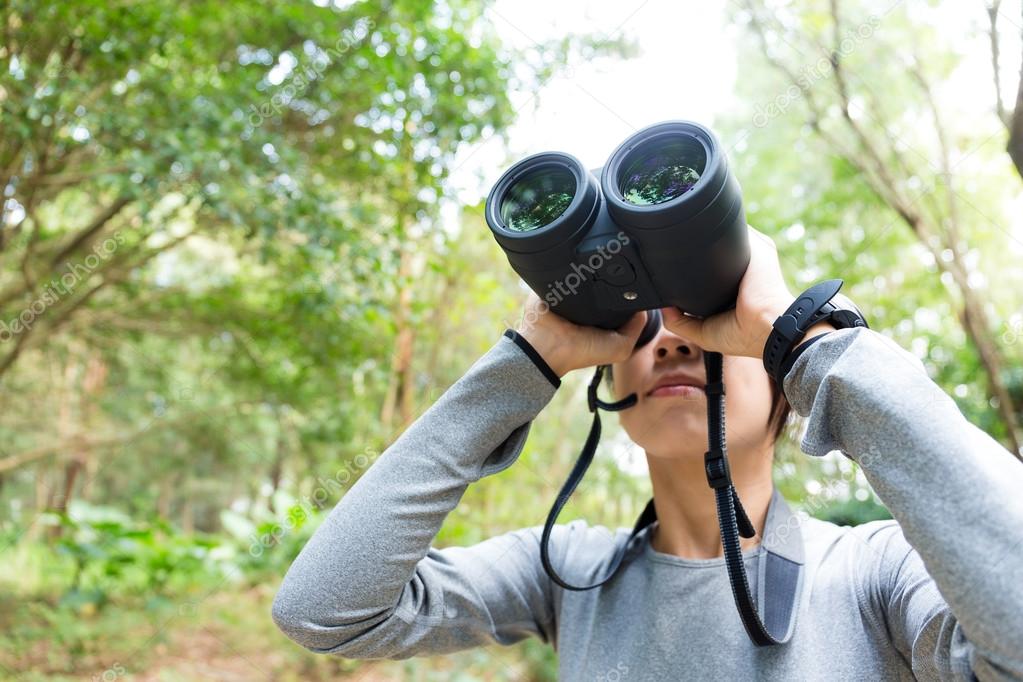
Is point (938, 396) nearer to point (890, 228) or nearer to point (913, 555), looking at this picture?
point (913, 555)

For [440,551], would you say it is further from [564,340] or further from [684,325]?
[684,325]

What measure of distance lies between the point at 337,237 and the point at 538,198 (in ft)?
5.40

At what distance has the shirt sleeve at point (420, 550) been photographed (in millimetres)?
846

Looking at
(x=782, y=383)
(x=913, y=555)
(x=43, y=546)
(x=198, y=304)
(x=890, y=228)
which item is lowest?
(x=890, y=228)

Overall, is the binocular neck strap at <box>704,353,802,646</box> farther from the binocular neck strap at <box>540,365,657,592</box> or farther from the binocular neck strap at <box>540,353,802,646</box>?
the binocular neck strap at <box>540,365,657,592</box>

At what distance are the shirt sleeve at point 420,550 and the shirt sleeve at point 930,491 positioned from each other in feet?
1.11

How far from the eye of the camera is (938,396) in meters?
0.67

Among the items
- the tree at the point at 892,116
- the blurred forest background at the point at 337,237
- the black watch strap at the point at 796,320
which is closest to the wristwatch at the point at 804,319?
the black watch strap at the point at 796,320

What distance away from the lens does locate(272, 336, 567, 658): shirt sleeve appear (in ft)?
2.78

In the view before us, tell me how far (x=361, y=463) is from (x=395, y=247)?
85cm

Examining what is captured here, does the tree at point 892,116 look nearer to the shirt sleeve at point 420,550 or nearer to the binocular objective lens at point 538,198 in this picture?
the binocular objective lens at point 538,198

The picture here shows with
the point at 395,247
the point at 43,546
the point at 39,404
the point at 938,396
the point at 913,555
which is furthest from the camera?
the point at 39,404

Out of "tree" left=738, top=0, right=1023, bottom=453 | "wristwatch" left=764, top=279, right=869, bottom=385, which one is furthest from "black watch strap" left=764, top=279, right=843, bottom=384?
"tree" left=738, top=0, right=1023, bottom=453

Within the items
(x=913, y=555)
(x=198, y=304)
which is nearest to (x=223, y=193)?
(x=198, y=304)
